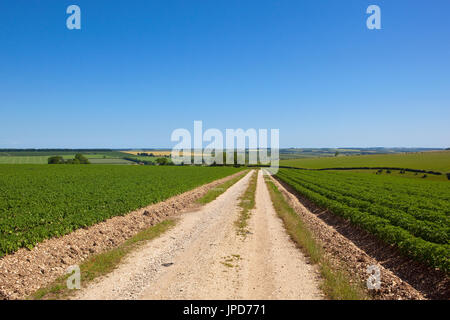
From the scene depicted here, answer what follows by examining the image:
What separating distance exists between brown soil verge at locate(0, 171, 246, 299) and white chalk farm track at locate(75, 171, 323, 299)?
1883 millimetres

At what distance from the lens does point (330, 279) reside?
8.87 metres

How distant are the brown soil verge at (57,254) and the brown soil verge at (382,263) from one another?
10864 millimetres

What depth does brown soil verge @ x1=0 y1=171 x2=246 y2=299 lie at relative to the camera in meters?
8.12

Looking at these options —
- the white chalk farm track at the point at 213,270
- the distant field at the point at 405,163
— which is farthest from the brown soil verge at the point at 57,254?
the distant field at the point at 405,163

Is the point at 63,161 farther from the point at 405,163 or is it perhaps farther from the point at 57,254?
the point at 405,163

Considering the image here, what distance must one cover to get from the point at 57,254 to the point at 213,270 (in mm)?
6363

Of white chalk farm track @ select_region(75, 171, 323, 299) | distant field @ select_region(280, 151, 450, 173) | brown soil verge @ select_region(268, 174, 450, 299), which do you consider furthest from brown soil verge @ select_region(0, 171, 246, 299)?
distant field @ select_region(280, 151, 450, 173)

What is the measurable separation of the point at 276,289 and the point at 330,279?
2.16m

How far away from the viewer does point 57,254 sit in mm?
10164

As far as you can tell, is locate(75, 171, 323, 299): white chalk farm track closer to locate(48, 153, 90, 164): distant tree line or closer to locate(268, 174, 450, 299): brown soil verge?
locate(268, 174, 450, 299): brown soil verge

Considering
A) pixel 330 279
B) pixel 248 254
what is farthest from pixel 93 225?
pixel 330 279

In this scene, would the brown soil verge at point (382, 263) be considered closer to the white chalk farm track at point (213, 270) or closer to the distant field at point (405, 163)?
the white chalk farm track at point (213, 270)

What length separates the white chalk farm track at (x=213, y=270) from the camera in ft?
26.0
